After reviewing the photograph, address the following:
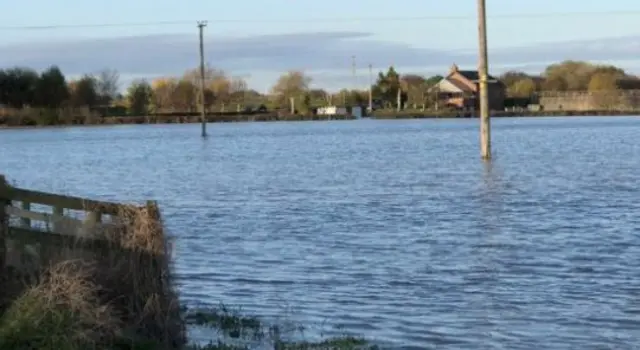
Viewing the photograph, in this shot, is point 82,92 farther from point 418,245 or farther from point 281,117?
point 418,245

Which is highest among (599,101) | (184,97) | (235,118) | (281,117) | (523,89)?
(184,97)

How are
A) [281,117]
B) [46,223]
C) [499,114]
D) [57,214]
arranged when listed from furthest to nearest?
[281,117], [499,114], [46,223], [57,214]

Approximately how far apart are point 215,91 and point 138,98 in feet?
83.8

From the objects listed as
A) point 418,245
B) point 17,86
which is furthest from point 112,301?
point 17,86

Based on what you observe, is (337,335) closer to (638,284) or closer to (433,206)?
(638,284)

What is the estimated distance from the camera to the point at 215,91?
592ft

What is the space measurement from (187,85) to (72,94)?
26.0m

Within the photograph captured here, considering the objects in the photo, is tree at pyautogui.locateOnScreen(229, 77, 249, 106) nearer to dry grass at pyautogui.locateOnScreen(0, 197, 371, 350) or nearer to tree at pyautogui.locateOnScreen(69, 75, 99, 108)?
tree at pyautogui.locateOnScreen(69, 75, 99, 108)

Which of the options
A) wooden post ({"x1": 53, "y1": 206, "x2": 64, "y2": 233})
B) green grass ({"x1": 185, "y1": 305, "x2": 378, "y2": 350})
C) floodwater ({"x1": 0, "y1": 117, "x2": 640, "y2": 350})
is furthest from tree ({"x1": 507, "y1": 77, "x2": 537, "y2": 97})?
wooden post ({"x1": 53, "y1": 206, "x2": 64, "y2": 233})

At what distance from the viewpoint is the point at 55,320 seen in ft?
32.3

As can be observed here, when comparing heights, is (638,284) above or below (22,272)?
below

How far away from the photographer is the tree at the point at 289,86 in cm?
18688

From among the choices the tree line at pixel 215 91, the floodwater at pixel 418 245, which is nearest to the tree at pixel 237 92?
the tree line at pixel 215 91

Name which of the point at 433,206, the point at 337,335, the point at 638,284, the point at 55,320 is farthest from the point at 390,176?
the point at 55,320
